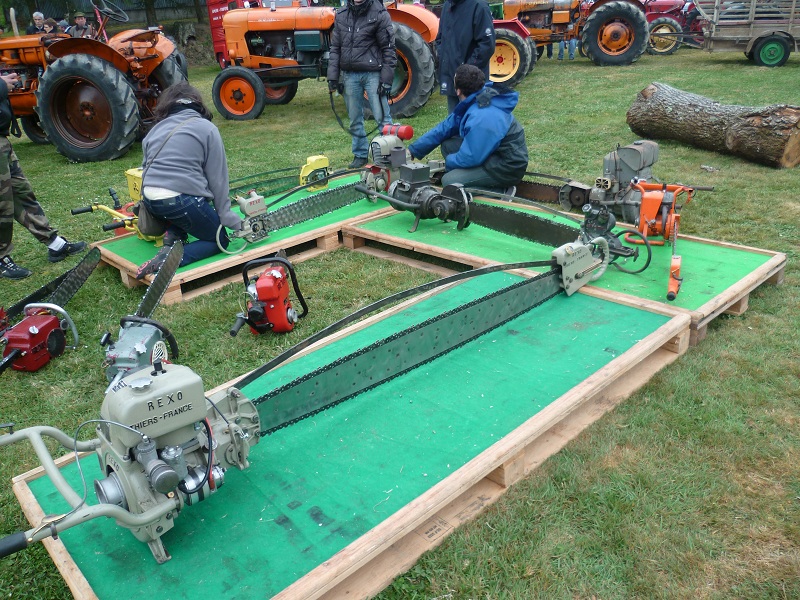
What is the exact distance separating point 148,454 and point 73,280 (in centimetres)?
285

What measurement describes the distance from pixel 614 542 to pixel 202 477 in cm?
147

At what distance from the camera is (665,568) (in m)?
2.27

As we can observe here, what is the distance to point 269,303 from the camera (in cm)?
391

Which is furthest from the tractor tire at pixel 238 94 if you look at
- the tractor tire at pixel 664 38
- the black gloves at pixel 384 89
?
the tractor tire at pixel 664 38

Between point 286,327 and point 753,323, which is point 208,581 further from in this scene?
point 753,323

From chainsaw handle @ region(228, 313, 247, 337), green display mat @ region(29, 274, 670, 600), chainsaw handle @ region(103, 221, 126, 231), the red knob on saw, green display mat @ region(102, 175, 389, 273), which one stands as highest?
the red knob on saw

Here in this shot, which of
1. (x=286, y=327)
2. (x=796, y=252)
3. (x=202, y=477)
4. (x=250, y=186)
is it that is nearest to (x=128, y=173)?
(x=250, y=186)

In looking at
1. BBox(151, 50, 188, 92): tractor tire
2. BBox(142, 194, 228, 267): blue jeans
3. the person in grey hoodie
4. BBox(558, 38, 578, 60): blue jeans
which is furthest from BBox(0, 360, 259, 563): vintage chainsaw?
BBox(558, 38, 578, 60): blue jeans

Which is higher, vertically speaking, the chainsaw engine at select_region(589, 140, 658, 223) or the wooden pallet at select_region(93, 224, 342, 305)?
the chainsaw engine at select_region(589, 140, 658, 223)

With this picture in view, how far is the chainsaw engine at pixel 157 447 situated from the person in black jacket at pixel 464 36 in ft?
17.2

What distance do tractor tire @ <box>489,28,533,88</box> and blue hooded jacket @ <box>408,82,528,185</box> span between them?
7.51m

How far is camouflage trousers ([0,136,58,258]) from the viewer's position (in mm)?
4941

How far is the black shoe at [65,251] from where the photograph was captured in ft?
18.2

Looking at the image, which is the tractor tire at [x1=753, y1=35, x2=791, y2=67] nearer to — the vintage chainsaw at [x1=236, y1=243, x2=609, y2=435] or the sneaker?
the vintage chainsaw at [x1=236, y1=243, x2=609, y2=435]
